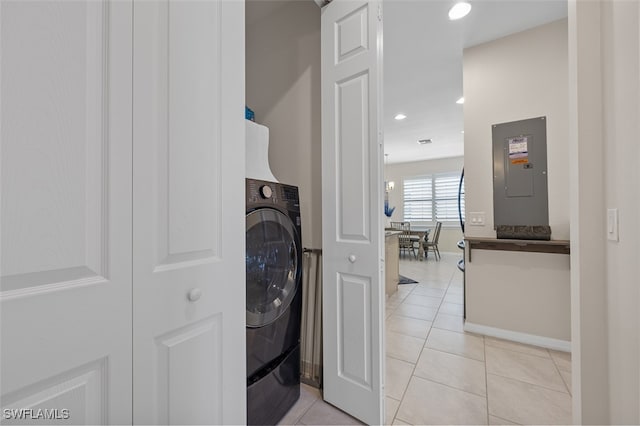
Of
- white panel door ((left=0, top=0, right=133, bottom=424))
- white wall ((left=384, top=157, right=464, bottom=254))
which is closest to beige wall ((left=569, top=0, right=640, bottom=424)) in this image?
white panel door ((left=0, top=0, right=133, bottom=424))

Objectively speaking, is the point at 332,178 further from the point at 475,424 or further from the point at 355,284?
the point at 475,424

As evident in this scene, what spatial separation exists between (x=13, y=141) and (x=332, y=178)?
1.26 m

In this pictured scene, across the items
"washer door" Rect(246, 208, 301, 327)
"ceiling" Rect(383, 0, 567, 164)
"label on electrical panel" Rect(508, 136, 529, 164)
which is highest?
"ceiling" Rect(383, 0, 567, 164)

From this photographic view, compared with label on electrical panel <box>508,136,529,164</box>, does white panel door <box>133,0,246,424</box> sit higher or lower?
lower

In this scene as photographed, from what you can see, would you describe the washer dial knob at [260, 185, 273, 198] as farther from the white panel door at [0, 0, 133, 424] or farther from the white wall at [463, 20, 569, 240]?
the white wall at [463, 20, 569, 240]

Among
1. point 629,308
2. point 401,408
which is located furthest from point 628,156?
point 401,408

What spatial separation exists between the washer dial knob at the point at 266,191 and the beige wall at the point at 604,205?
135cm

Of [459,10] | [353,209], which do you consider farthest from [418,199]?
[353,209]

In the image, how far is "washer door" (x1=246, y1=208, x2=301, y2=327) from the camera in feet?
4.04

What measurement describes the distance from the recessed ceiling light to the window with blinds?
597 cm

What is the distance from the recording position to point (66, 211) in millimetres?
519

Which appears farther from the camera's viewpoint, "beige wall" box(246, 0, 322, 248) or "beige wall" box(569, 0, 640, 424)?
"beige wall" box(246, 0, 322, 248)

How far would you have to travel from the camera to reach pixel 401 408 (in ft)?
5.12

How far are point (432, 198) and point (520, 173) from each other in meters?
5.64
